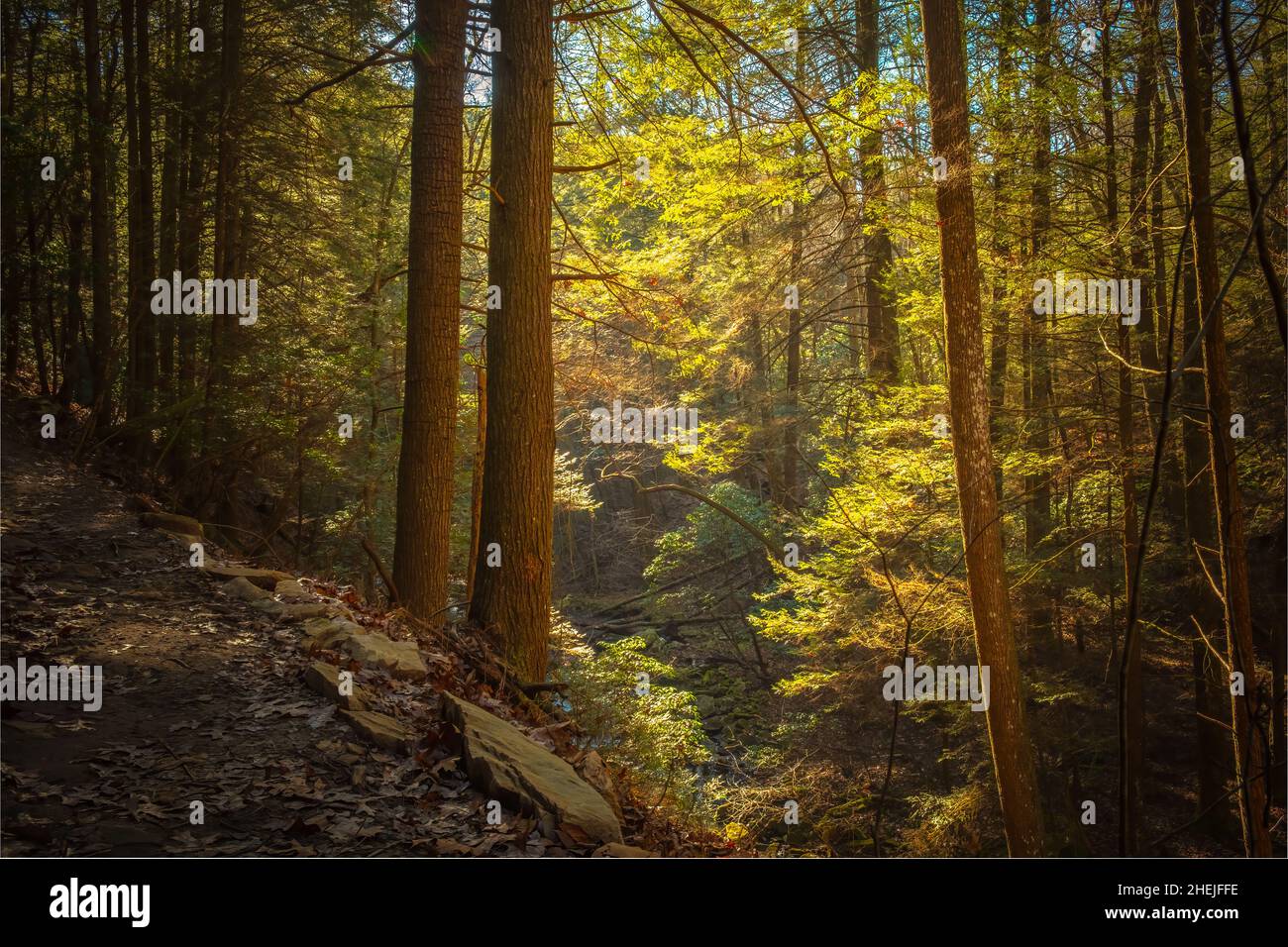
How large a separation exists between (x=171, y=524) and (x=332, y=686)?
13.6ft

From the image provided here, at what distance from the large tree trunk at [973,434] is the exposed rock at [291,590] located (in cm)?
572

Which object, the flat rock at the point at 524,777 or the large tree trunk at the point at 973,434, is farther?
the large tree trunk at the point at 973,434

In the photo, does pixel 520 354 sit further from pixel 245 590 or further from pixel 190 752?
pixel 190 752

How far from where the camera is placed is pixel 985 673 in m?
6.97

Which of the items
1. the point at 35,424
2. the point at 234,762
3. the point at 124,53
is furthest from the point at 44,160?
the point at 234,762

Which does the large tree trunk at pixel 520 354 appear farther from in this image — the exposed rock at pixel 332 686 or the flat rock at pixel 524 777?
the flat rock at pixel 524 777

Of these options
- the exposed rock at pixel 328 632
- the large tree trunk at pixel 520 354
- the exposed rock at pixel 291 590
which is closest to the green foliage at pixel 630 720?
the large tree trunk at pixel 520 354

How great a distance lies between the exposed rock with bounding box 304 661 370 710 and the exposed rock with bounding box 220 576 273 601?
5.02 ft

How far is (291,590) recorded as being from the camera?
586 cm

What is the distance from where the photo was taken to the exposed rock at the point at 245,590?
5.52 meters

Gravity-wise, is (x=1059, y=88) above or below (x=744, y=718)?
above
